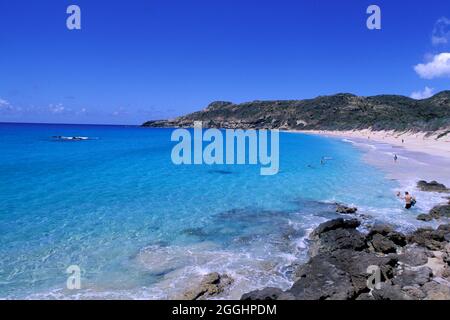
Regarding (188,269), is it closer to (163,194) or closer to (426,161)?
(163,194)

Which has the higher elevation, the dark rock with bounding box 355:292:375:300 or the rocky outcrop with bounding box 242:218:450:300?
the rocky outcrop with bounding box 242:218:450:300

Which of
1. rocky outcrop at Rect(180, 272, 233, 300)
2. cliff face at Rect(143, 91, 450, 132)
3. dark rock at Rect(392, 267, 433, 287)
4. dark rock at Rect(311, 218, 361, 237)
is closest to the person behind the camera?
dark rock at Rect(392, 267, 433, 287)

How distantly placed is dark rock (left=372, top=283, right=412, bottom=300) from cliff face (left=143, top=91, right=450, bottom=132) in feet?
371

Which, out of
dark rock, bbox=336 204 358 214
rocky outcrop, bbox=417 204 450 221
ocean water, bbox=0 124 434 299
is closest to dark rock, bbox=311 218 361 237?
ocean water, bbox=0 124 434 299

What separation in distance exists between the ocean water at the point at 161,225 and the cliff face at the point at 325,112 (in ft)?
323

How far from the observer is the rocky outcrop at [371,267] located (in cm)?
895

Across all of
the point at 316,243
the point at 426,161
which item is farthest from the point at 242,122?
the point at 316,243

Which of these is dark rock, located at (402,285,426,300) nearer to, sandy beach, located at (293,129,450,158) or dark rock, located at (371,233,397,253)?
dark rock, located at (371,233,397,253)

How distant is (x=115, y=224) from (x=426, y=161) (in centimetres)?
3534

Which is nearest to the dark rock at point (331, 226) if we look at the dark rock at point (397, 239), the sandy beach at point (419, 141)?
the dark rock at point (397, 239)

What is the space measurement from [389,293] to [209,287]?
4.80m

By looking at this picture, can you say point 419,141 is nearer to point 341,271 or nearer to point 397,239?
point 397,239

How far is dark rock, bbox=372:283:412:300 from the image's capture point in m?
8.56
